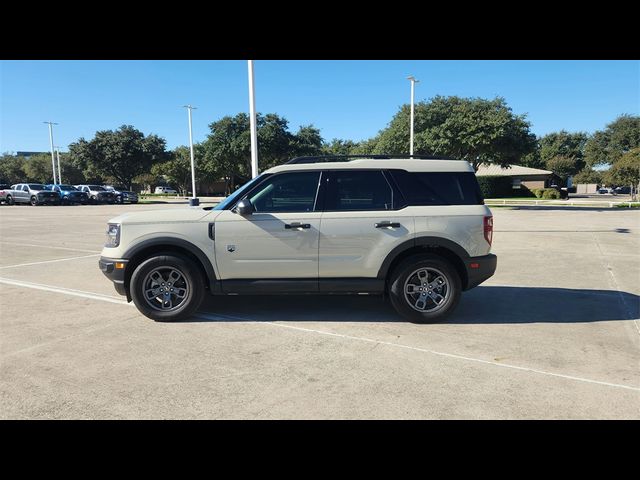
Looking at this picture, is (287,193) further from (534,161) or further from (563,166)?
(563,166)

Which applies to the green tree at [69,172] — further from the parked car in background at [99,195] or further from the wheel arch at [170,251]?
the wheel arch at [170,251]

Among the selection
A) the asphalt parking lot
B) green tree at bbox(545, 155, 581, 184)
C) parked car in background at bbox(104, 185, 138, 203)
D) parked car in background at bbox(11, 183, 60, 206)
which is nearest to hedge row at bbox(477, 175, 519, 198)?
green tree at bbox(545, 155, 581, 184)

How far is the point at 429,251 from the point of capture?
5.38m

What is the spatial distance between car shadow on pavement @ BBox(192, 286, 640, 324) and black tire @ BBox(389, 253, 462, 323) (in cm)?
23

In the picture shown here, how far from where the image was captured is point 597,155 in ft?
202

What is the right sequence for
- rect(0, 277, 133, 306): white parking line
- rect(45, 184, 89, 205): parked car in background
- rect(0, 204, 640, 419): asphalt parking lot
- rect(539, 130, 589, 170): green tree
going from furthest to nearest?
1. rect(539, 130, 589, 170): green tree
2. rect(45, 184, 89, 205): parked car in background
3. rect(0, 277, 133, 306): white parking line
4. rect(0, 204, 640, 419): asphalt parking lot

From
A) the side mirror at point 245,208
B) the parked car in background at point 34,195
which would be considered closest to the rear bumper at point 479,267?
the side mirror at point 245,208

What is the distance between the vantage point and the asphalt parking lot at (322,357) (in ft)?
10.9

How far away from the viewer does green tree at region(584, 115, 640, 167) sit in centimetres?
5744

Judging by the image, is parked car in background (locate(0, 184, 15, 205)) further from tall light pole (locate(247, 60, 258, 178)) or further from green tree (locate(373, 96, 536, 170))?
tall light pole (locate(247, 60, 258, 178))

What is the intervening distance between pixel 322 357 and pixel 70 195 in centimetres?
4123

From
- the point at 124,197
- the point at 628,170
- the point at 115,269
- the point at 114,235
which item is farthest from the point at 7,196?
the point at 628,170
